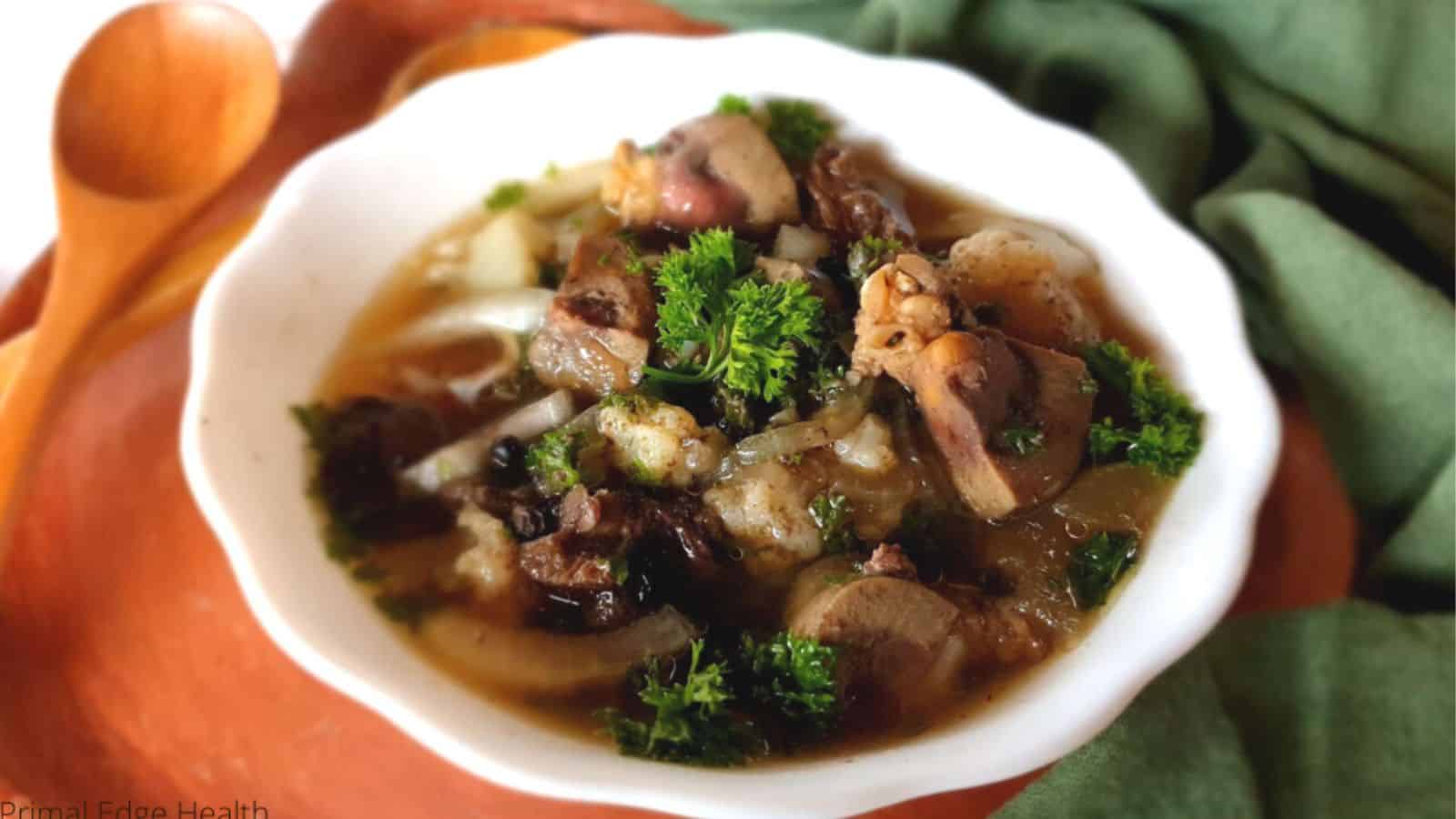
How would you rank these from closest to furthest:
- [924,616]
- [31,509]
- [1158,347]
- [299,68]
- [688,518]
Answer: [924,616] → [688,518] → [1158,347] → [31,509] → [299,68]

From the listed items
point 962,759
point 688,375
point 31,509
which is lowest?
point 31,509

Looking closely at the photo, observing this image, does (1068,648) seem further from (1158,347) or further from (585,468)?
(585,468)

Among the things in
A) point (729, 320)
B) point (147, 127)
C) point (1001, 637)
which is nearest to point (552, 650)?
point (729, 320)

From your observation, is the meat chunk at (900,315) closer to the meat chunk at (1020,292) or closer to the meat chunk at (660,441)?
the meat chunk at (1020,292)

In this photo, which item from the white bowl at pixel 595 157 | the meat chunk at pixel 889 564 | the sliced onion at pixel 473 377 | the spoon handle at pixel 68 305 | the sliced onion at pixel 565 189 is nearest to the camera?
Answer: the white bowl at pixel 595 157

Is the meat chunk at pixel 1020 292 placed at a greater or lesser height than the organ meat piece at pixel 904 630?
greater

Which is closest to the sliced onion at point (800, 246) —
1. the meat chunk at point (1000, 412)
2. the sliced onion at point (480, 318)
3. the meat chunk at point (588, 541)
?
the meat chunk at point (1000, 412)

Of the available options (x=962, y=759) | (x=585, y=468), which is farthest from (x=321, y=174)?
(x=962, y=759)
